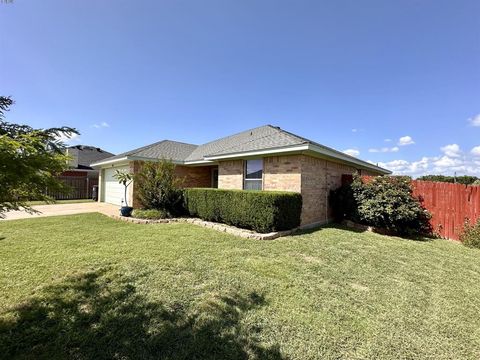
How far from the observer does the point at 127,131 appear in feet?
55.0

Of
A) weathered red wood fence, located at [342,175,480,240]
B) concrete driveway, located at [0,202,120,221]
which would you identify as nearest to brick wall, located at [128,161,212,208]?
concrete driveway, located at [0,202,120,221]

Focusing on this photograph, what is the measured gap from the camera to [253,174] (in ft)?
35.0

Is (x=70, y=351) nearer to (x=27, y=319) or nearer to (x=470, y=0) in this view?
(x=27, y=319)

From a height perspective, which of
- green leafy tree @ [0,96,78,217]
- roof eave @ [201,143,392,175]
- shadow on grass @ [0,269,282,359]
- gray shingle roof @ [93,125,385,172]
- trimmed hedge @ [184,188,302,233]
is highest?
gray shingle roof @ [93,125,385,172]

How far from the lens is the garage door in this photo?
50.5 ft

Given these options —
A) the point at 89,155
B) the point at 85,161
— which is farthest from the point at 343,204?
the point at 89,155

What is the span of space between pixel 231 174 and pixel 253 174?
1465 millimetres

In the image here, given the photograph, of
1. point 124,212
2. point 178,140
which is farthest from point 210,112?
point 124,212

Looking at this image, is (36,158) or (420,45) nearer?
(36,158)

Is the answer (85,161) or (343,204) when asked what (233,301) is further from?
(85,161)

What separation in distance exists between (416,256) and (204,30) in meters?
10.9

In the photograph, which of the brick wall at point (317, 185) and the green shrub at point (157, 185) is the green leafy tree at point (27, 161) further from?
the green shrub at point (157, 185)

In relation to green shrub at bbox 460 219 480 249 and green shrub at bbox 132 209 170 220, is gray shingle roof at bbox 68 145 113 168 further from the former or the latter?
green shrub at bbox 460 219 480 249

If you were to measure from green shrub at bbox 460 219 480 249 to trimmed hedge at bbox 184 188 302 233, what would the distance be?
5.44 m
